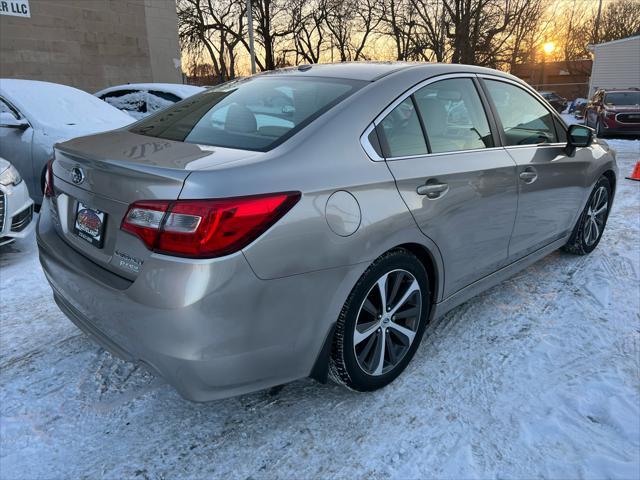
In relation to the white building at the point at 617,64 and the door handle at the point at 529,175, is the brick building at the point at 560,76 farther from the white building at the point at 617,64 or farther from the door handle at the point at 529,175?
the door handle at the point at 529,175

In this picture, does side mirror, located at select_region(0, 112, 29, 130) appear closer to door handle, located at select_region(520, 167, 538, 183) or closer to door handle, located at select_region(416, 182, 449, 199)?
door handle, located at select_region(416, 182, 449, 199)

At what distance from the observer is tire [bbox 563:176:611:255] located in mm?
4328

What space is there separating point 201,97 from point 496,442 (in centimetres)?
254

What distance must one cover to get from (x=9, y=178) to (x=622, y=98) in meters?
18.0

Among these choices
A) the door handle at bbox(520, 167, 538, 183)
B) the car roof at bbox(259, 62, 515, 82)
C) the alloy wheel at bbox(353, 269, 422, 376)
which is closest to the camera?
the alloy wheel at bbox(353, 269, 422, 376)

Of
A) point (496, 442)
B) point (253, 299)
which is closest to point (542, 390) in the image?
point (496, 442)

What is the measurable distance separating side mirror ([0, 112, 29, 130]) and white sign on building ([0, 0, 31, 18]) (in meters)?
10.00

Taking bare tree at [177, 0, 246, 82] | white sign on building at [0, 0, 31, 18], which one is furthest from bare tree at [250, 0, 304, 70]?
white sign on building at [0, 0, 31, 18]

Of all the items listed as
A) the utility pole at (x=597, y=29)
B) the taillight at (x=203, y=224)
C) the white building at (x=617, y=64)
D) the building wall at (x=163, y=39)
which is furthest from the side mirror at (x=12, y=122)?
the utility pole at (x=597, y=29)

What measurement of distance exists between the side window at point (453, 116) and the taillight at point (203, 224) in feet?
3.99

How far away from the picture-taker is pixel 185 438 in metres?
2.29

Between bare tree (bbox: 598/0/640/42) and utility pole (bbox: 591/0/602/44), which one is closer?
utility pole (bbox: 591/0/602/44)

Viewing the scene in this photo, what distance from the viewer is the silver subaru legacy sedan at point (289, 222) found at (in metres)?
1.85

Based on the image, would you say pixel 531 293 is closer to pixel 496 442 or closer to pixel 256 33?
pixel 496 442
